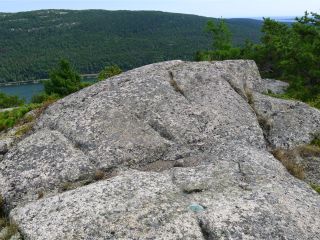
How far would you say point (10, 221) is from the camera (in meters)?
10.4

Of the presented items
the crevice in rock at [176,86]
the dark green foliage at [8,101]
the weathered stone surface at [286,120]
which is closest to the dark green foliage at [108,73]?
the crevice in rock at [176,86]

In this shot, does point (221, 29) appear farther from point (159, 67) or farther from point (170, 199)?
point (170, 199)

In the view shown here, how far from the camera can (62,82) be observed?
A: 66625 millimetres

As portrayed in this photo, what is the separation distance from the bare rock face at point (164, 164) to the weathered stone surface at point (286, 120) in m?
0.06

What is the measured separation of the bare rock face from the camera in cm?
953

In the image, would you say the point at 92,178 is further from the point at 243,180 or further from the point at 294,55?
the point at 294,55

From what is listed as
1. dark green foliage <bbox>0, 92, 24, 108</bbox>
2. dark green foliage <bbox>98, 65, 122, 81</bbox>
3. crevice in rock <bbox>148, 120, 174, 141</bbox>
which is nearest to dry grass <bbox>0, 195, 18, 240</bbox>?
crevice in rock <bbox>148, 120, 174, 141</bbox>

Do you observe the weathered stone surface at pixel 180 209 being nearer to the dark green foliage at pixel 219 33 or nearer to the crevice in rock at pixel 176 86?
the crevice in rock at pixel 176 86

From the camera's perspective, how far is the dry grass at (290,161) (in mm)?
13016

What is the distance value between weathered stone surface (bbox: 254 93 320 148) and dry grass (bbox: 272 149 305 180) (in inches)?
20.0

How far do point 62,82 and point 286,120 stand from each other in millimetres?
54955

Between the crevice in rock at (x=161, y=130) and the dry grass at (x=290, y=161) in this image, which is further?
the crevice in rock at (x=161, y=130)

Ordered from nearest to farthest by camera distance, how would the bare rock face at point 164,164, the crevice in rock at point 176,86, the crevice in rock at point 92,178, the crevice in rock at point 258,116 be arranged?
the bare rock face at point 164,164, the crevice in rock at point 92,178, the crevice in rock at point 258,116, the crevice in rock at point 176,86

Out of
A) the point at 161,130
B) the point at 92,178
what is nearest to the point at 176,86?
the point at 161,130
